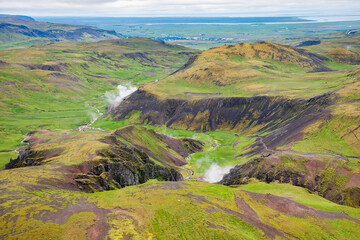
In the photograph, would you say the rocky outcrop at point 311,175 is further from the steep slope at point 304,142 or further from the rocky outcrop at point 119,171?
Result: the rocky outcrop at point 119,171

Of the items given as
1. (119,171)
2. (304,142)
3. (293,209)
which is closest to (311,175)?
(293,209)

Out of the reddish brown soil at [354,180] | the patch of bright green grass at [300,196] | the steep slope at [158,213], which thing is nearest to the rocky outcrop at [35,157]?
the steep slope at [158,213]

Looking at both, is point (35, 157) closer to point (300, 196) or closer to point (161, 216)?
point (161, 216)

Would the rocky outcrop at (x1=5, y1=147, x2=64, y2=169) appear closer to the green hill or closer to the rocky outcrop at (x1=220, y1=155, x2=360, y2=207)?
the green hill

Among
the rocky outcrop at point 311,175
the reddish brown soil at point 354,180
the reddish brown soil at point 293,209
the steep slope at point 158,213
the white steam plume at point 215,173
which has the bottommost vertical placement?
the white steam plume at point 215,173

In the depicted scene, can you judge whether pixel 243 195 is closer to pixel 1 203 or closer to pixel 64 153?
pixel 1 203
